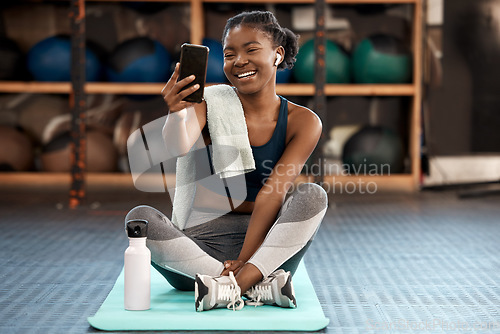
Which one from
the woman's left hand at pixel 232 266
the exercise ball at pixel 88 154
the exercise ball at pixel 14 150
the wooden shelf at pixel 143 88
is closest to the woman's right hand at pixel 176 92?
the woman's left hand at pixel 232 266

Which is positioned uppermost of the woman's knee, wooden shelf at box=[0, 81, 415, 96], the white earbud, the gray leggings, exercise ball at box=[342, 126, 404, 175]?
the white earbud

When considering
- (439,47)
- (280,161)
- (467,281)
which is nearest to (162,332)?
(280,161)

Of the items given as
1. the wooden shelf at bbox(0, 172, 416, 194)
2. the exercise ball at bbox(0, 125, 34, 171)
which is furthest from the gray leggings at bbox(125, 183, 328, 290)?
the exercise ball at bbox(0, 125, 34, 171)

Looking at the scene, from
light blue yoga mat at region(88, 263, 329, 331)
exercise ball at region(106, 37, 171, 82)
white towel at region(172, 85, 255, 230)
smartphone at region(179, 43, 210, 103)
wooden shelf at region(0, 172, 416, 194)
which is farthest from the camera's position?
wooden shelf at region(0, 172, 416, 194)

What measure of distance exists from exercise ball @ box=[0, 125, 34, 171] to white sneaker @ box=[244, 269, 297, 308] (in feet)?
10.6

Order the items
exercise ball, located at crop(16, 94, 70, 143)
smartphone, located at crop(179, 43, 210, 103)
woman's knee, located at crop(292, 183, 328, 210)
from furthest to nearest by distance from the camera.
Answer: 1. exercise ball, located at crop(16, 94, 70, 143)
2. woman's knee, located at crop(292, 183, 328, 210)
3. smartphone, located at crop(179, 43, 210, 103)

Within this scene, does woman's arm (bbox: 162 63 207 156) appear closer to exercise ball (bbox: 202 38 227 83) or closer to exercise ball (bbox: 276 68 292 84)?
exercise ball (bbox: 202 38 227 83)

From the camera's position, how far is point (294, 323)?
181cm

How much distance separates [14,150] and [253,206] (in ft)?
9.92

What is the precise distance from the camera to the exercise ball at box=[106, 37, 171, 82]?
→ 4.67 meters

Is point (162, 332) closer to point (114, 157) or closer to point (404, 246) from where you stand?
point (404, 246)

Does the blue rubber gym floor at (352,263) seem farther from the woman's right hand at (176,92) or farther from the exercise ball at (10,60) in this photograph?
the exercise ball at (10,60)

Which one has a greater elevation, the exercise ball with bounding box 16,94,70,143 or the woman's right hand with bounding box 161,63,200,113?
the woman's right hand with bounding box 161,63,200,113

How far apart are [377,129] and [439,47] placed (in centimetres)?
75
